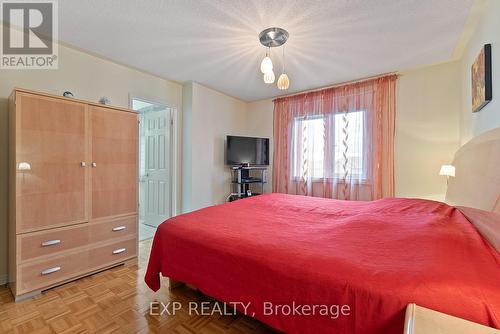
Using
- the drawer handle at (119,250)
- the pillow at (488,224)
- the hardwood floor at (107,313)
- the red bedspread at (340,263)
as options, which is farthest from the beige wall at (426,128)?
the drawer handle at (119,250)

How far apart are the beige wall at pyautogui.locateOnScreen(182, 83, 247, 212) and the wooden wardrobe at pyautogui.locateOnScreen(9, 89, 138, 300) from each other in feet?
3.68

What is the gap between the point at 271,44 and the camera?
2.35 m

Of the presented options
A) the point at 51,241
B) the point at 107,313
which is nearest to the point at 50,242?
the point at 51,241

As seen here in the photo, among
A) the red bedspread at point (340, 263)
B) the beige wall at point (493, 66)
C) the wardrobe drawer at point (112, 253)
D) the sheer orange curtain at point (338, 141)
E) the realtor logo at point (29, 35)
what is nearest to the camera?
the red bedspread at point (340, 263)

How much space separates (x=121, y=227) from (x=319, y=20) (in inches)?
115

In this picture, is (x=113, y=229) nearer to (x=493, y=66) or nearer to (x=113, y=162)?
(x=113, y=162)

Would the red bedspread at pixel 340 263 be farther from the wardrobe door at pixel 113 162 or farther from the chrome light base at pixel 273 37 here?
the chrome light base at pixel 273 37

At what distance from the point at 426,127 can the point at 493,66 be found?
4.73 feet

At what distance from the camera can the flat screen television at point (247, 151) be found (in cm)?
421

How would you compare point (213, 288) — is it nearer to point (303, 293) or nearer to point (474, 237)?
point (303, 293)

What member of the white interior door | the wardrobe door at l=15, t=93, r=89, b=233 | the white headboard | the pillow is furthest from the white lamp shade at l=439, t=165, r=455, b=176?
the wardrobe door at l=15, t=93, r=89, b=233

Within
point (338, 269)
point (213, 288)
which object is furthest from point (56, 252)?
point (338, 269)

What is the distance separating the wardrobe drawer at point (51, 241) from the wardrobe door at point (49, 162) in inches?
2.2

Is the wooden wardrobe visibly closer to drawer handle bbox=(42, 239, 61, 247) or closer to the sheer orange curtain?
drawer handle bbox=(42, 239, 61, 247)
